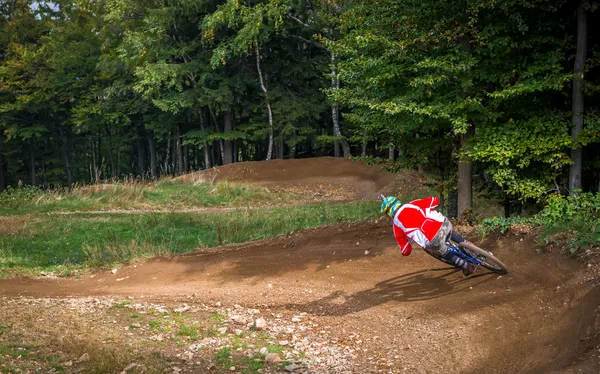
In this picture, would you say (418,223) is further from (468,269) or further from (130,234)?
(130,234)

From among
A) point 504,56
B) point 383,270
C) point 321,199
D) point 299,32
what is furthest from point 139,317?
point 299,32

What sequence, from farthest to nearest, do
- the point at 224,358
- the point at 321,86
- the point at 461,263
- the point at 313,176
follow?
the point at 321,86 < the point at 313,176 < the point at 461,263 < the point at 224,358

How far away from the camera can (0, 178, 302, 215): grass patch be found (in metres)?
25.2

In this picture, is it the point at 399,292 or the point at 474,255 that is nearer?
the point at 474,255

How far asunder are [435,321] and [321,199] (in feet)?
74.0

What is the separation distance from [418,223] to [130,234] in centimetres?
1343

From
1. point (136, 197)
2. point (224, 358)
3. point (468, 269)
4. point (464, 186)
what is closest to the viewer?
point (224, 358)

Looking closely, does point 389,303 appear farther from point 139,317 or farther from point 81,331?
point 81,331

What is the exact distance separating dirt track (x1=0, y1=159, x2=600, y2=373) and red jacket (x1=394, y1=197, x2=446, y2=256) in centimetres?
125

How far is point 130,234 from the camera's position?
19641 millimetres

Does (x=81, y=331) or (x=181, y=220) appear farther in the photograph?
(x=181, y=220)

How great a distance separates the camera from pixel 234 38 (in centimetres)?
3888

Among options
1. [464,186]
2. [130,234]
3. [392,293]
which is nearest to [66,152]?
[130,234]

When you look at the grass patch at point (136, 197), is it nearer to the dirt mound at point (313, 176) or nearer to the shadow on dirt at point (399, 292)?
the dirt mound at point (313, 176)
